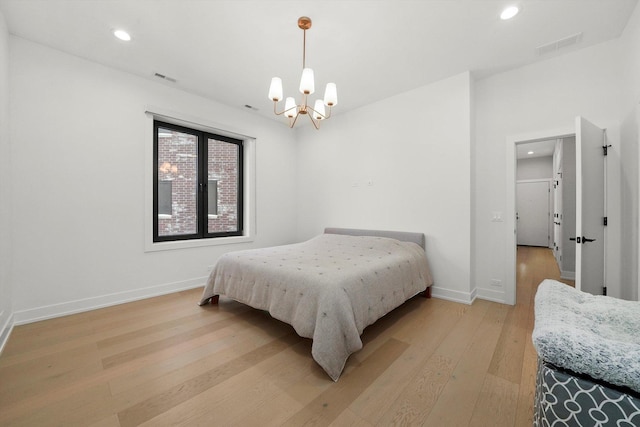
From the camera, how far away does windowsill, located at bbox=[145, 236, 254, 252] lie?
10.6 feet

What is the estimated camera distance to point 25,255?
2434 millimetres

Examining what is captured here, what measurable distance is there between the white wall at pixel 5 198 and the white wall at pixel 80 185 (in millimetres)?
95

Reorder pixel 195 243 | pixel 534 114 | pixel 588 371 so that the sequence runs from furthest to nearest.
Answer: pixel 195 243, pixel 534 114, pixel 588 371

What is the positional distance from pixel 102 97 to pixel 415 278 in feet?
13.4

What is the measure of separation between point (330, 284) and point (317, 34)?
227 cm

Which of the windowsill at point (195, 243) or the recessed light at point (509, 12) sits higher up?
the recessed light at point (509, 12)

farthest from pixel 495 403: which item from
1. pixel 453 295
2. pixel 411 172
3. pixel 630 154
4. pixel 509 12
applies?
pixel 509 12

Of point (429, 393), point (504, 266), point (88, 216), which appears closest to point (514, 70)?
point (504, 266)

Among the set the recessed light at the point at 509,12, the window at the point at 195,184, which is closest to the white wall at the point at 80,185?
the window at the point at 195,184

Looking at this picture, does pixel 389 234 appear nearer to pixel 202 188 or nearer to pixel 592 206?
pixel 592 206

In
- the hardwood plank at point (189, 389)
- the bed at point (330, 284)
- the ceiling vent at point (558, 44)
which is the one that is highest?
the ceiling vent at point (558, 44)

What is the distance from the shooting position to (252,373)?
1.72 m

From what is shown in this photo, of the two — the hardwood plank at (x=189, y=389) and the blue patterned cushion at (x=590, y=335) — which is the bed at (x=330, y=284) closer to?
the hardwood plank at (x=189, y=389)

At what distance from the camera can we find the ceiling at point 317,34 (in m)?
2.06
